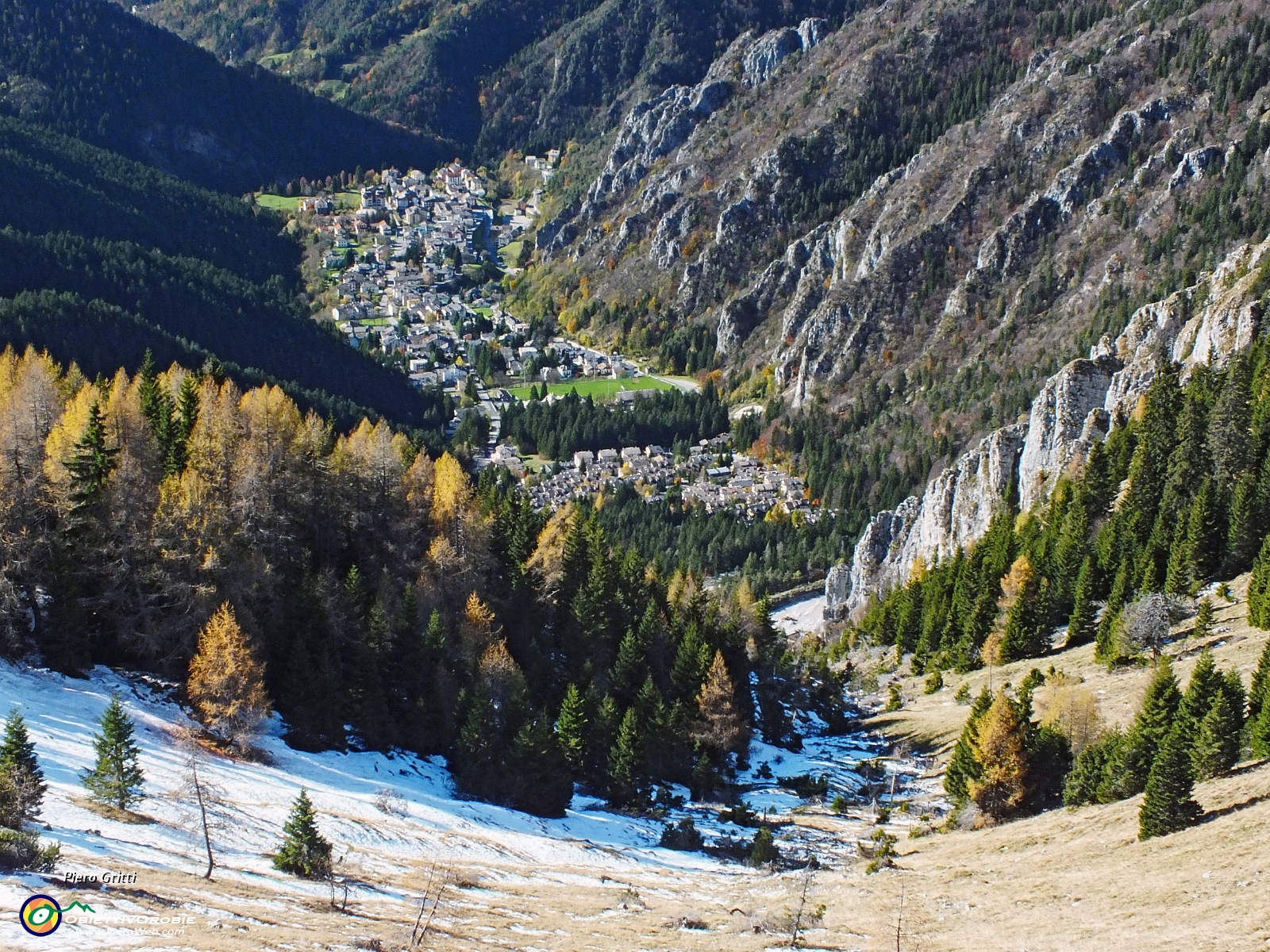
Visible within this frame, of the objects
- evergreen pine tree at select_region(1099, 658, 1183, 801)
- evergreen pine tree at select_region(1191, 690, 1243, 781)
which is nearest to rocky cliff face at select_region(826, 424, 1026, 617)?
evergreen pine tree at select_region(1099, 658, 1183, 801)

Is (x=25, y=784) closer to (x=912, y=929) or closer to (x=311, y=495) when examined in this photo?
(x=912, y=929)

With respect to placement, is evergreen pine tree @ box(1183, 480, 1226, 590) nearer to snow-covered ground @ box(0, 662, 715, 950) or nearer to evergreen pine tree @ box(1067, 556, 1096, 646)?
evergreen pine tree @ box(1067, 556, 1096, 646)

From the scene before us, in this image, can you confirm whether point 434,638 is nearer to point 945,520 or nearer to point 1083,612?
point 1083,612

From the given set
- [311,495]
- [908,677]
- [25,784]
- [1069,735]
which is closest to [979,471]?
[908,677]

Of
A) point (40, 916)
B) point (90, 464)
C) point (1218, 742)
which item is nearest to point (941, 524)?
point (1218, 742)

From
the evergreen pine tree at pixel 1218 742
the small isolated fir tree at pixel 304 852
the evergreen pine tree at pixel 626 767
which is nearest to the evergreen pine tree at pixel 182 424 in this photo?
the evergreen pine tree at pixel 626 767
